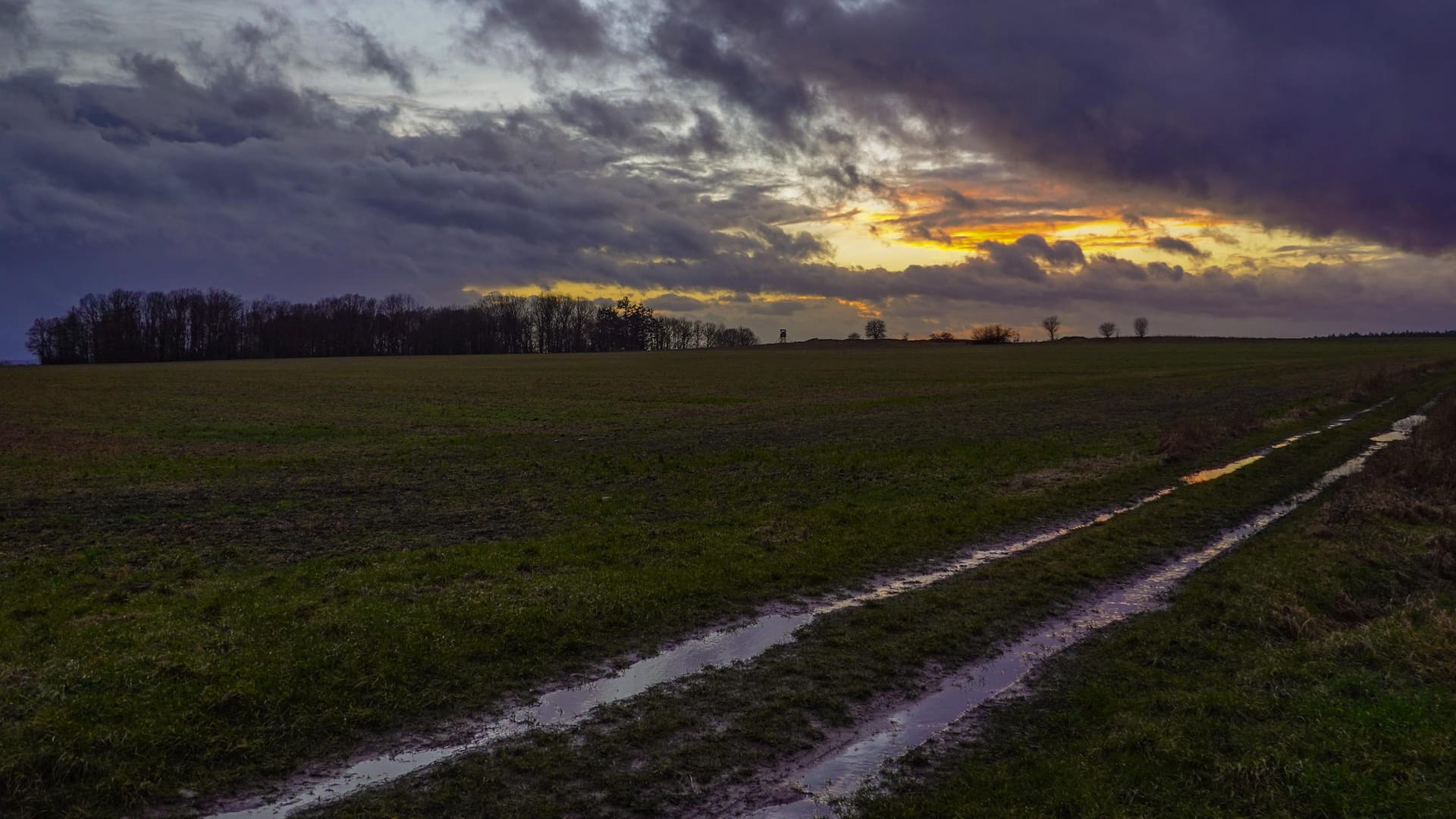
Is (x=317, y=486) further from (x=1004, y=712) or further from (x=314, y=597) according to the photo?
(x=1004, y=712)

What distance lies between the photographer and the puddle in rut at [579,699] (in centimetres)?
677

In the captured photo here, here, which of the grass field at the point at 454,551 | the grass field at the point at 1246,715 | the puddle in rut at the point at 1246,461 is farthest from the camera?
the puddle in rut at the point at 1246,461

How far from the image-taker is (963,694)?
8.65 meters

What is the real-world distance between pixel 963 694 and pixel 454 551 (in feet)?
30.8

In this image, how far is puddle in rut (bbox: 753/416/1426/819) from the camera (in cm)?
686

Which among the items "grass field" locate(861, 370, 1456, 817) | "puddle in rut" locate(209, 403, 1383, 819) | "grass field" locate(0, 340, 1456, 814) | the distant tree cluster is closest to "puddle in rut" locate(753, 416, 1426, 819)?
"grass field" locate(861, 370, 1456, 817)

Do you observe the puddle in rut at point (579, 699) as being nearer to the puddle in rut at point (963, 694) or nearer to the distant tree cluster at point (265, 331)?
the puddle in rut at point (963, 694)

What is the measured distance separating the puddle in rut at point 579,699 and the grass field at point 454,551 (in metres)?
0.44

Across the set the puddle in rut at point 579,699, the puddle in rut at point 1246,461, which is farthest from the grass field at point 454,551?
the puddle in rut at point 1246,461

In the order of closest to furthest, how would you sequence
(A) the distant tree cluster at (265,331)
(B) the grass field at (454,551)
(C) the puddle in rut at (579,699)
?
(C) the puddle in rut at (579,699) < (B) the grass field at (454,551) < (A) the distant tree cluster at (265,331)

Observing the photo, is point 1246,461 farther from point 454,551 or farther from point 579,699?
point 579,699

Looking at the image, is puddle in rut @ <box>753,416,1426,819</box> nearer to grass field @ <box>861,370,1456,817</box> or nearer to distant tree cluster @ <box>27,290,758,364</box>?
grass field @ <box>861,370,1456,817</box>

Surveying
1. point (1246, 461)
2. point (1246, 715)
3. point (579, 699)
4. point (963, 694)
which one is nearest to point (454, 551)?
point (579, 699)

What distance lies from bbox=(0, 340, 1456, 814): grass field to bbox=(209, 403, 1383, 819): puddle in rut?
44cm
